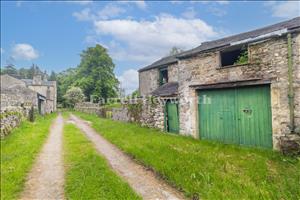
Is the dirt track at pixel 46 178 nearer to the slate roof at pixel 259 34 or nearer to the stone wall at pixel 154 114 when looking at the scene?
the stone wall at pixel 154 114

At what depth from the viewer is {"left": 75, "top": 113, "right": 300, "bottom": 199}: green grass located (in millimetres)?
4770

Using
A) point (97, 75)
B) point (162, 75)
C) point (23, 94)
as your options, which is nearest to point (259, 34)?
point (162, 75)

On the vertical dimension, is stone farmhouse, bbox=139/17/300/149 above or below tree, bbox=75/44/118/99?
below

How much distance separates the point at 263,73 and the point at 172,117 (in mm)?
6367

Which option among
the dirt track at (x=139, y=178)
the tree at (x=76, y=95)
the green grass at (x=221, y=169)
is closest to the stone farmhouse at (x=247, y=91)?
the green grass at (x=221, y=169)

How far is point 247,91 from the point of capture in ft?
30.5

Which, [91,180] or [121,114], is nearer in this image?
[91,180]

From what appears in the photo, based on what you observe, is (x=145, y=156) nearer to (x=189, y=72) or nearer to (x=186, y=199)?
(x=186, y=199)

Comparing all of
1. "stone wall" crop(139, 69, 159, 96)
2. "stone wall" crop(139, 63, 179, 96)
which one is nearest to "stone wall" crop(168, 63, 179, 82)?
"stone wall" crop(139, 63, 179, 96)

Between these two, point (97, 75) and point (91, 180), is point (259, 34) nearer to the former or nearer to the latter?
point (91, 180)

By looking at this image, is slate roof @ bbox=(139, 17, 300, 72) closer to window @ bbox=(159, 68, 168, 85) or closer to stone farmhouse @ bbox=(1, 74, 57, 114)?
window @ bbox=(159, 68, 168, 85)

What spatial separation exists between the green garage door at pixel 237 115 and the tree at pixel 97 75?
120ft

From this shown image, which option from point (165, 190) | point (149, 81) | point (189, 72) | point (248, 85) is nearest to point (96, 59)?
point (149, 81)

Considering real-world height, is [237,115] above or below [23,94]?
below
